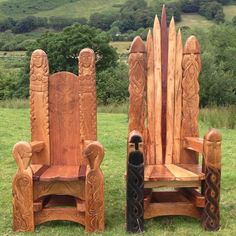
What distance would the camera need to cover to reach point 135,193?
4480 mm

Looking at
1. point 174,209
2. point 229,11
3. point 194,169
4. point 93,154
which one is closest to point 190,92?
point 194,169

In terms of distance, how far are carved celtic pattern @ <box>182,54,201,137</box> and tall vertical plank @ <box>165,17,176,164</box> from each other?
0.38 ft

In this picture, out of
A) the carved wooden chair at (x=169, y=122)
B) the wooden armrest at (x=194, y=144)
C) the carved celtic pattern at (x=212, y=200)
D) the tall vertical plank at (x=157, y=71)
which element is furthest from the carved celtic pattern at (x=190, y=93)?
the carved celtic pattern at (x=212, y=200)

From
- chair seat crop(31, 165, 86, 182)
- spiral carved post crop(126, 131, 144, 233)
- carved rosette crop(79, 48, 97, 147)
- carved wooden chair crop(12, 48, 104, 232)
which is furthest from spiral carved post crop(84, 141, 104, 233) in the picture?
carved rosette crop(79, 48, 97, 147)

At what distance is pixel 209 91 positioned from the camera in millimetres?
25938

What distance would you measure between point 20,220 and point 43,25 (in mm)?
81330

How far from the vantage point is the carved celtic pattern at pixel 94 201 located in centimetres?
450

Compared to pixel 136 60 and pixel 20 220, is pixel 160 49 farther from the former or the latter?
pixel 20 220

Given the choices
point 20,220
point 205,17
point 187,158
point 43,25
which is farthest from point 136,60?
point 43,25

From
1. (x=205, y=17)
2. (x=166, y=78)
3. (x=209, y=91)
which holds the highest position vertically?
(x=205, y=17)

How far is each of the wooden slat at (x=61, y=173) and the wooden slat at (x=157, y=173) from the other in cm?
66

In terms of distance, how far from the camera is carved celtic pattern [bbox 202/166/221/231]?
4.54m

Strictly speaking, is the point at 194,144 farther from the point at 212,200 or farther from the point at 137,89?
the point at 137,89

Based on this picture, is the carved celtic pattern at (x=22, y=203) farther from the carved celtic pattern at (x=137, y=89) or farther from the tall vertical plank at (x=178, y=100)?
the tall vertical plank at (x=178, y=100)
